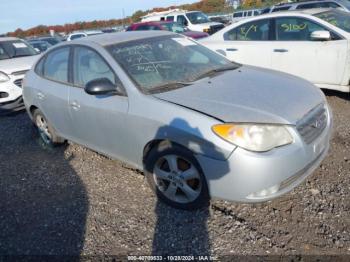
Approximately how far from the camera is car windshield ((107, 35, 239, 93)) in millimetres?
3186

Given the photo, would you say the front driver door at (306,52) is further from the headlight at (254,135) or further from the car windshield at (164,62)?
the headlight at (254,135)

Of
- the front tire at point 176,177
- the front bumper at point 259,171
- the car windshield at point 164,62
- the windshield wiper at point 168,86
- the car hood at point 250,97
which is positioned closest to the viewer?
the front bumper at point 259,171

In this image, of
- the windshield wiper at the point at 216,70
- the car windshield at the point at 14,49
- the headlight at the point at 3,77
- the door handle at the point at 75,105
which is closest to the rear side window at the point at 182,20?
the car windshield at the point at 14,49

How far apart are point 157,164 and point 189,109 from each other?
69 cm

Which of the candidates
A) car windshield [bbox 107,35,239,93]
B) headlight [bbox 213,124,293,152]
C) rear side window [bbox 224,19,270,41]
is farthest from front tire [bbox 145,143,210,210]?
rear side window [bbox 224,19,270,41]

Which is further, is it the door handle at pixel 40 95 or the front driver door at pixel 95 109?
the door handle at pixel 40 95

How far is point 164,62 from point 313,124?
163cm

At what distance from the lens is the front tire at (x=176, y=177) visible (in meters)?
2.79

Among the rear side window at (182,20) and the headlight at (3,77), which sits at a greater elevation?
the rear side window at (182,20)

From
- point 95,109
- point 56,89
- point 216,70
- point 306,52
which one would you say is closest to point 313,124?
point 216,70

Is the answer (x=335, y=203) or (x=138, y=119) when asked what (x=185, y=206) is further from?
(x=335, y=203)

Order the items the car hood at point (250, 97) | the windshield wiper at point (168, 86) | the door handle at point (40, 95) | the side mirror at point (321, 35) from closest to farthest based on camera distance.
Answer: the car hood at point (250, 97) < the windshield wiper at point (168, 86) < the door handle at point (40, 95) < the side mirror at point (321, 35)

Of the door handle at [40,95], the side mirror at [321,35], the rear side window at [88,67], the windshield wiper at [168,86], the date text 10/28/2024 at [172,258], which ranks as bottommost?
the date text 10/28/2024 at [172,258]

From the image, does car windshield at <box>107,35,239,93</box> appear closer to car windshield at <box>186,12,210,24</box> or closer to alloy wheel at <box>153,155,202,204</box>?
alloy wheel at <box>153,155,202,204</box>
